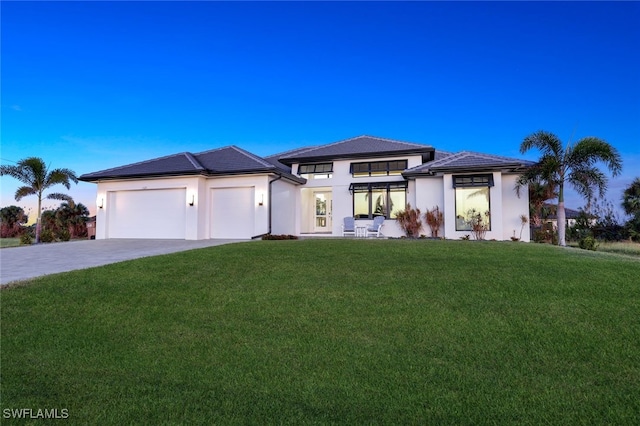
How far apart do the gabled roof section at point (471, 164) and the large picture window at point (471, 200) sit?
62 cm

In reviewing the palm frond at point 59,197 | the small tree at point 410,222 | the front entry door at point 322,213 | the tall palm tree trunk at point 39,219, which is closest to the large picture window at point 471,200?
the small tree at point 410,222

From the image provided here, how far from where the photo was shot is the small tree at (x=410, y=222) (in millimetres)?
18844

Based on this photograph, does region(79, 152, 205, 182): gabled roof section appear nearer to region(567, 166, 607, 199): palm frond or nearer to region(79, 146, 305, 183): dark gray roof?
region(79, 146, 305, 183): dark gray roof

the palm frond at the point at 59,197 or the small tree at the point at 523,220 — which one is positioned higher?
the palm frond at the point at 59,197

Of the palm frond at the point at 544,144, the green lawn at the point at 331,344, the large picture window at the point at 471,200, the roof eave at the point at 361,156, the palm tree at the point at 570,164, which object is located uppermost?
the roof eave at the point at 361,156

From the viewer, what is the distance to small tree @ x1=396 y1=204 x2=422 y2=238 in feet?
61.8

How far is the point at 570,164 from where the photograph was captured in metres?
16.3

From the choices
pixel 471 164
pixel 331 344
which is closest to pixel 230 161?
pixel 471 164

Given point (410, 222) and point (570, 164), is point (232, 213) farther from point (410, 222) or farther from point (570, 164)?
point (570, 164)

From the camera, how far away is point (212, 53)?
17844mm

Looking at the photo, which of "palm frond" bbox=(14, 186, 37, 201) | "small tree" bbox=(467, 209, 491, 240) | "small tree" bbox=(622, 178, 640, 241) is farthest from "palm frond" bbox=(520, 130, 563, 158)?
"palm frond" bbox=(14, 186, 37, 201)

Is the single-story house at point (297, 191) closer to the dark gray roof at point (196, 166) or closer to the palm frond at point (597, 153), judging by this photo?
the dark gray roof at point (196, 166)

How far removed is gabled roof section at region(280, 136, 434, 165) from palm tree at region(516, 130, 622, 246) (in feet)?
17.8

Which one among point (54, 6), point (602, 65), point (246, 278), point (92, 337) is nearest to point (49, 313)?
point (92, 337)
